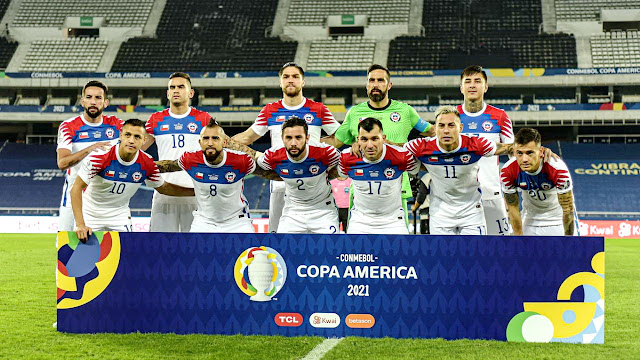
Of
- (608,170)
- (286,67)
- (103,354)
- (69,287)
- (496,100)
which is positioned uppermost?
(496,100)

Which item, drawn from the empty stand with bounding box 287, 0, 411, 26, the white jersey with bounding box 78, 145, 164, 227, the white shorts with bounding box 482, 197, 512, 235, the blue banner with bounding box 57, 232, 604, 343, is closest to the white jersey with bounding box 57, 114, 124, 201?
the white jersey with bounding box 78, 145, 164, 227

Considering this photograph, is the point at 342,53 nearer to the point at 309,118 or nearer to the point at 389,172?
the point at 309,118

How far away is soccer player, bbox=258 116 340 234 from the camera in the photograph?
5934 mm

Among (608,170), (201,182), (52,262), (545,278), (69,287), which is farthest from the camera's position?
(608,170)

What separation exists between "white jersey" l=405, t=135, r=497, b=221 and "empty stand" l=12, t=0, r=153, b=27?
34.7 m

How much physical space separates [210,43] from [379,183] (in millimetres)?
31406

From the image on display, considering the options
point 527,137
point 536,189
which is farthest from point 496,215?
point 527,137

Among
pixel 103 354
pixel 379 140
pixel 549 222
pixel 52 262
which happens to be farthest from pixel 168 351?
pixel 52 262

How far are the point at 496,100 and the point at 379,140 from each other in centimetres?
2830

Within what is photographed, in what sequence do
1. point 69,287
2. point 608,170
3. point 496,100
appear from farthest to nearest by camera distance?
point 496,100
point 608,170
point 69,287

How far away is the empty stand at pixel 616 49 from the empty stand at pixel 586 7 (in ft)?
4.93

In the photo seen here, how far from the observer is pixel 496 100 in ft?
107

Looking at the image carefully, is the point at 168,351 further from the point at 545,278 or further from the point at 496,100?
the point at 496,100

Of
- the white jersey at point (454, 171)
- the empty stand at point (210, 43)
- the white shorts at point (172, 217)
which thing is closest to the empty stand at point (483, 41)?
the empty stand at point (210, 43)
